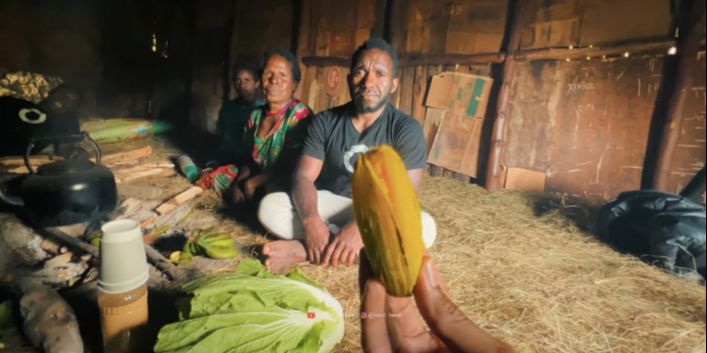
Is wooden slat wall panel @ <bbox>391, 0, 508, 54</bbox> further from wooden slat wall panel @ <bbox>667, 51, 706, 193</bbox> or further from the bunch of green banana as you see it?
the bunch of green banana

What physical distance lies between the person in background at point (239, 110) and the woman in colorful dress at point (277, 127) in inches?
30.5

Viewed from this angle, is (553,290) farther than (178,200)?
No

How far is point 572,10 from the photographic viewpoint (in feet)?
10.5

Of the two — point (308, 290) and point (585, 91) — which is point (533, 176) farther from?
point (308, 290)

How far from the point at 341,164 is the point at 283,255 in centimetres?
72

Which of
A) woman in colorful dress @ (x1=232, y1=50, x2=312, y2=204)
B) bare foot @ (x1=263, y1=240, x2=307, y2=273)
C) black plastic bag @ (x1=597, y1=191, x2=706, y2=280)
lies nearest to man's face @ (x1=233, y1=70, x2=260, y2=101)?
woman in colorful dress @ (x1=232, y1=50, x2=312, y2=204)

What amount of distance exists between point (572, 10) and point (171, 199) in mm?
4212

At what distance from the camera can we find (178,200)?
3.21m

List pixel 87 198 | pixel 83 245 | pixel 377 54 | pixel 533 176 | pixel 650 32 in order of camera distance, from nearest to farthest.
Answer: pixel 377 54, pixel 83 245, pixel 87 198, pixel 650 32, pixel 533 176

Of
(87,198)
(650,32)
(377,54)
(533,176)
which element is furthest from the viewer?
(533,176)

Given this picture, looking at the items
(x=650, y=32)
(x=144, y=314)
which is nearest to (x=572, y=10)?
(x=650, y=32)

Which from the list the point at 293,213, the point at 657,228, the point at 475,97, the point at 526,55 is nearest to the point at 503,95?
the point at 475,97

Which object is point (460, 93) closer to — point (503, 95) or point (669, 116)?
point (503, 95)

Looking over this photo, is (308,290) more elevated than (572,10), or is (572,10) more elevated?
(572,10)
